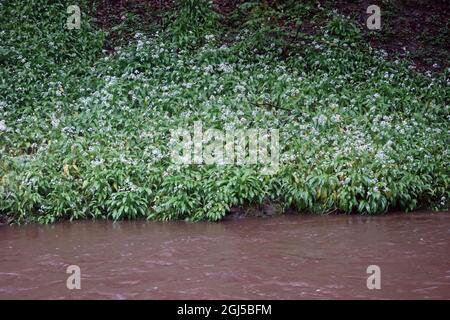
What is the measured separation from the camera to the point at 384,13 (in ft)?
55.2

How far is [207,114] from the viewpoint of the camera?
11742mm

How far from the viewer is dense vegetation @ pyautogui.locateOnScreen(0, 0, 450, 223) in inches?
389

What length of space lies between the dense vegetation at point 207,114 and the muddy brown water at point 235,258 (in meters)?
0.47

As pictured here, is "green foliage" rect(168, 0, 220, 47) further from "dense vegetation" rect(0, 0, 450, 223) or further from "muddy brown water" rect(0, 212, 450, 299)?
"muddy brown water" rect(0, 212, 450, 299)

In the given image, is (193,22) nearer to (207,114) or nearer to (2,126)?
(207,114)

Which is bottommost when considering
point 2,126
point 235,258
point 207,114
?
point 235,258

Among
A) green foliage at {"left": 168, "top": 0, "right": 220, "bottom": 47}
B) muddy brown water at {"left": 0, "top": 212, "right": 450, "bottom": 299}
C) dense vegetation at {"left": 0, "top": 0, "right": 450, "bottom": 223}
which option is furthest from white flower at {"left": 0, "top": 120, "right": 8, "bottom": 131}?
green foliage at {"left": 168, "top": 0, "right": 220, "bottom": 47}

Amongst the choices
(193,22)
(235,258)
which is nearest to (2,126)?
(235,258)

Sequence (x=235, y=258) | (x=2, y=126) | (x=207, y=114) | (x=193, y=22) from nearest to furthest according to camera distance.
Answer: (x=235, y=258) → (x=2, y=126) → (x=207, y=114) → (x=193, y=22)

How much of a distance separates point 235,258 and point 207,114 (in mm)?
4627

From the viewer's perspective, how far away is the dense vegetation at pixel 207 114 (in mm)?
9891

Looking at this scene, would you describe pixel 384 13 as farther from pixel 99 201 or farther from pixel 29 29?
pixel 99 201

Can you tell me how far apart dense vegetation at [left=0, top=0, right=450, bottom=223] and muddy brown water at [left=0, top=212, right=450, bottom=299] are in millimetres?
467
